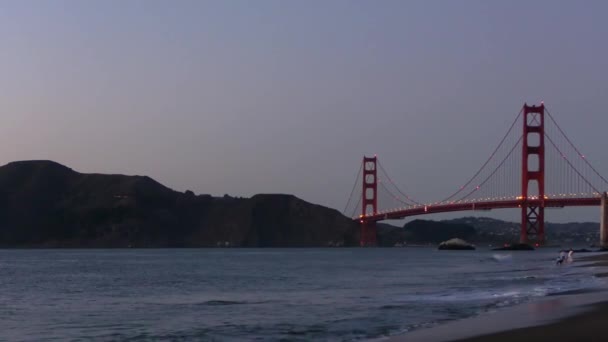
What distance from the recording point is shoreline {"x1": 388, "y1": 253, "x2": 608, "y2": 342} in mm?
12883

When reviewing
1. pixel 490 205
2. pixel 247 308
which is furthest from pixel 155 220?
pixel 247 308

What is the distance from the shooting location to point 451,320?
16.9 meters

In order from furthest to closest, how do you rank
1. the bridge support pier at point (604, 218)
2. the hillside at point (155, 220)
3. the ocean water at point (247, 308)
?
the hillside at point (155, 220), the bridge support pier at point (604, 218), the ocean water at point (247, 308)

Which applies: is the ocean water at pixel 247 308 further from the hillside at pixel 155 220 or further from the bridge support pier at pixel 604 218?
the hillside at pixel 155 220

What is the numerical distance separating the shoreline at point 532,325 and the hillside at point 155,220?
122045mm

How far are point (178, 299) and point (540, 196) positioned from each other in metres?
53.2

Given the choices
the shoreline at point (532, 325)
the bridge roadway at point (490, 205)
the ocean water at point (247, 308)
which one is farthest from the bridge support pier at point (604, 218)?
the shoreline at point (532, 325)

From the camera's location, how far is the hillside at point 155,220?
14338 centimetres

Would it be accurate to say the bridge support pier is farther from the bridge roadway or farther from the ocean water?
the ocean water

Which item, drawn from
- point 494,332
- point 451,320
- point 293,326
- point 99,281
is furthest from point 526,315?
point 99,281

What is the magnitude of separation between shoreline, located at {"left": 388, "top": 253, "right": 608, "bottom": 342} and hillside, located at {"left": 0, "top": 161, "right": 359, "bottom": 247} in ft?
400

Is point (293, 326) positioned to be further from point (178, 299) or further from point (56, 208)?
point (56, 208)

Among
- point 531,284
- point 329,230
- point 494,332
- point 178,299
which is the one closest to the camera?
point 494,332

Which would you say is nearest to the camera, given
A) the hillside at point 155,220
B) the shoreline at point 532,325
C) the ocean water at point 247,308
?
the shoreline at point 532,325
